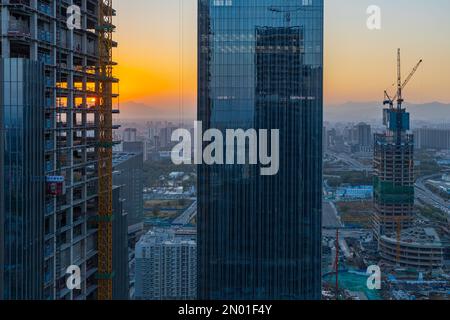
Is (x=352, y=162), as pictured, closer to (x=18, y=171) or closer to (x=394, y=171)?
(x=394, y=171)

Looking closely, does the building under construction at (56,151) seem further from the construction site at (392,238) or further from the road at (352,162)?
the road at (352,162)

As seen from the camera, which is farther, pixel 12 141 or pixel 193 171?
pixel 193 171

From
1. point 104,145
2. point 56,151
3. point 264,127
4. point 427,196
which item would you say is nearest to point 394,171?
point 427,196

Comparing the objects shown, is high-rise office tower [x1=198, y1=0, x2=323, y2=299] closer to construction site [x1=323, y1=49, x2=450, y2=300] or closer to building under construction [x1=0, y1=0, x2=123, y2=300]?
construction site [x1=323, y1=49, x2=450, y2=300]

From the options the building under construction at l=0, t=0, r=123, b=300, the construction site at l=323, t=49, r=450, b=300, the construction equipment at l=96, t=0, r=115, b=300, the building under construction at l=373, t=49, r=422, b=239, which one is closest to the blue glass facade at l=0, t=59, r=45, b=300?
the building under construction at l=0, t=0, r=123, b=300

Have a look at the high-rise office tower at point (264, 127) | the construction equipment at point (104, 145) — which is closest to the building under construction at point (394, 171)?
the high-rise office tower at point (264, 127)
